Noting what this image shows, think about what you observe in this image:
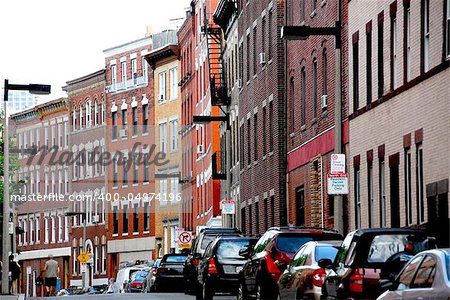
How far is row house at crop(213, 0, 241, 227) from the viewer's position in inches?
2608

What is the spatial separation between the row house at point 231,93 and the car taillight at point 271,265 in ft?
120

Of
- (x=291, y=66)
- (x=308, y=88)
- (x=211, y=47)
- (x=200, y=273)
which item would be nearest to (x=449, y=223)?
(x=200, y=273)

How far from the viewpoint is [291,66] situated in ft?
166

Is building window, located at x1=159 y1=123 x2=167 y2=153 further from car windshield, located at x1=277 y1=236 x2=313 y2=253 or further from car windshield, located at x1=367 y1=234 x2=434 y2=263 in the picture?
car windshield, located at x1=367 y1=234 x2=434 y2=263

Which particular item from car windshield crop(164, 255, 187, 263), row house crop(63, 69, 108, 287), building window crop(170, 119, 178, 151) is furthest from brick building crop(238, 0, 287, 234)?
row house crop(63, 69, 108, 287)

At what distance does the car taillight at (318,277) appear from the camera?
76.4ft

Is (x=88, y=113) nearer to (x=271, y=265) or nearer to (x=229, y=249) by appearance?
(x=229, y=249)

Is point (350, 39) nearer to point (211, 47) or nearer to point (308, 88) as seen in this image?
point (308, 88)

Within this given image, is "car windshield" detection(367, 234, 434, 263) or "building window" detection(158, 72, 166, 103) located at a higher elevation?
"building window" detection(158, 72, 166, 103)

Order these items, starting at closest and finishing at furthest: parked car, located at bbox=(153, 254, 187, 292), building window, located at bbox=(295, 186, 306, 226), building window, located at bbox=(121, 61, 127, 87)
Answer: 1. building window, located at bbox=(295, 186, 306, 226)
2. parked car, located at bbox=(153, 254, 187, 292)
3. building window, located at bbox=(121, 61, 127, 87)

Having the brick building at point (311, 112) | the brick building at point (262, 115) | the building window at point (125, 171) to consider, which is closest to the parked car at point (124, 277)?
the brick building at point (262, 115)

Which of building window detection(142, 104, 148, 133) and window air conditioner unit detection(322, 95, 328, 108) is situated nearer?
window air conditioner unit detection(322, 95, 328, 108)

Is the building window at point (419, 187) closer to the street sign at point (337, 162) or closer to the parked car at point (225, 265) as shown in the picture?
the street sign at point (337, 162)

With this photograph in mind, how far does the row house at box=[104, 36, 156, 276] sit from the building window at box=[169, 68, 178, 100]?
14.3 feet
